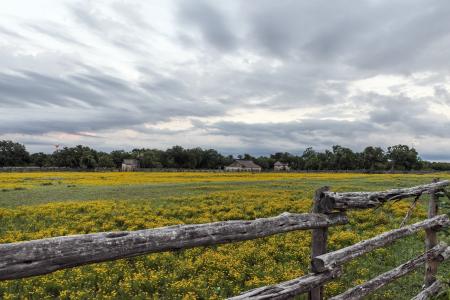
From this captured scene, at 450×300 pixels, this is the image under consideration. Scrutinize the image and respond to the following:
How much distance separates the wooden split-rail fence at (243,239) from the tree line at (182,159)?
394ft

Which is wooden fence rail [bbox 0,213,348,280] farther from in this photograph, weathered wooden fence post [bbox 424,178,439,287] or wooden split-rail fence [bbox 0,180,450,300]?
weathered wooden fence post [bbox 424,178,439,287]

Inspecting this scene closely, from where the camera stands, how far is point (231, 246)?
1070 centimetres

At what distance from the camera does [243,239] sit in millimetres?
3691

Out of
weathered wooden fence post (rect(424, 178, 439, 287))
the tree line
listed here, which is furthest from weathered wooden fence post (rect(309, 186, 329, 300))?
the tree line

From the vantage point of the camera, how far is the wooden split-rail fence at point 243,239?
2.48 metres

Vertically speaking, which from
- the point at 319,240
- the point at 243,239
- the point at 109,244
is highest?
the point at 109,244

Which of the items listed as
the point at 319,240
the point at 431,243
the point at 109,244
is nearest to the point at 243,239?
the point at 319,240

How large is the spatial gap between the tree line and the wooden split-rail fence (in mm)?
119946

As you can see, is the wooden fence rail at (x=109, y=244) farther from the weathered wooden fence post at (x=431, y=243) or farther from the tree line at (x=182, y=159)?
the tree line at (x=182, y=159)

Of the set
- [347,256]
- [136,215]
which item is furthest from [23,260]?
[136,215]

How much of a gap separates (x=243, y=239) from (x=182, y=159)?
13738cm

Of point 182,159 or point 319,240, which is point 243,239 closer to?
point 319,240

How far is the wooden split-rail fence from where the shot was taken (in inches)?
97.7

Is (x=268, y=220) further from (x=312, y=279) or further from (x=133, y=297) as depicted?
(x=133, y=297)
